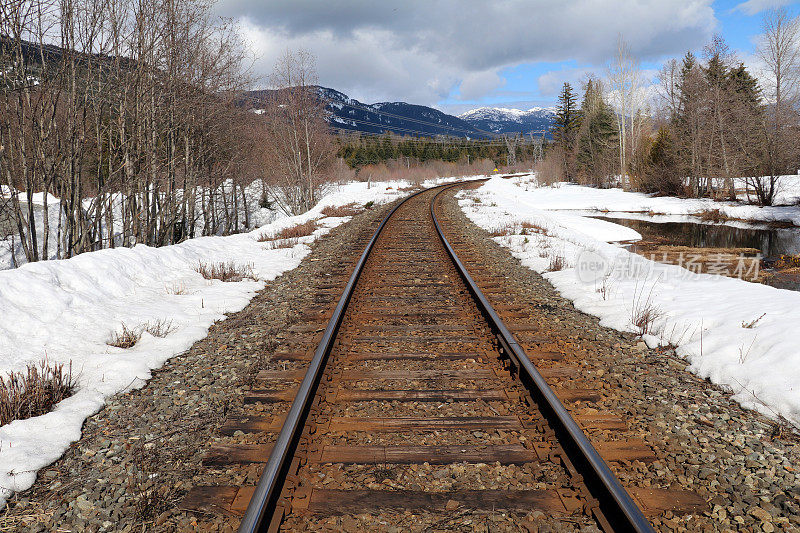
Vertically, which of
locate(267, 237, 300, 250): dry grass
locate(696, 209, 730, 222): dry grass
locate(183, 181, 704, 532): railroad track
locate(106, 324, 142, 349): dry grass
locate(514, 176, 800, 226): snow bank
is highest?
locate(514, 176, 800, 226): snow bank

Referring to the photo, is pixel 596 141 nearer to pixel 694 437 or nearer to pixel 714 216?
pixel 714 216

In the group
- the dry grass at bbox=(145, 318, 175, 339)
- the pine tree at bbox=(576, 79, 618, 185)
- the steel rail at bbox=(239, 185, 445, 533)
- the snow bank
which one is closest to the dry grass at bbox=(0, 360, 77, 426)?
the dry grass at bbox=(145, 318, 175, 339)

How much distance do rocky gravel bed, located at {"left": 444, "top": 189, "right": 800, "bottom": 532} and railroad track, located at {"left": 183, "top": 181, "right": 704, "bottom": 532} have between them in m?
0.14

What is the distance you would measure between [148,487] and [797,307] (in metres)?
7.01

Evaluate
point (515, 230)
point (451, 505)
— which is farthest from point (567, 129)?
point (451, 505)

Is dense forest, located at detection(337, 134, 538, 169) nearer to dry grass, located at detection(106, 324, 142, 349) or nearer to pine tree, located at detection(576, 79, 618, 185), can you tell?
pine tree, located at detection(576, 79, 618, 185)

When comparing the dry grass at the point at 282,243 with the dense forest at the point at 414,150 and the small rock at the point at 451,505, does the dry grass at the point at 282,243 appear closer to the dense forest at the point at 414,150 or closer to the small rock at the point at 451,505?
the small rock at the point at 451,505

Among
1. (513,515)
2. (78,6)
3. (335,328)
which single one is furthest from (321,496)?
(78,6)

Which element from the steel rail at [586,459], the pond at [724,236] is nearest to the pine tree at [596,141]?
the pond at [724,236]

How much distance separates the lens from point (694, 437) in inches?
125

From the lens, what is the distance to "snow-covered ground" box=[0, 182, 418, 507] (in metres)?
3.35

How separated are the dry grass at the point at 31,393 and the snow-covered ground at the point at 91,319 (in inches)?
Answer: 4.6

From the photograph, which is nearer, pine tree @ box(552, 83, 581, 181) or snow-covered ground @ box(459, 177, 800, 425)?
snow-covered ground @ box(459, 177, 800, 425)

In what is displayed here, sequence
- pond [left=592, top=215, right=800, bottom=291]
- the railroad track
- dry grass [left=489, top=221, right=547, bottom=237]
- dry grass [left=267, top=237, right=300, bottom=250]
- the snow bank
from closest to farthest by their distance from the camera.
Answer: the railroad track
pond [left=592, top=215, right=800, bottom=291]
dry grass [left=267, top=237, right=300, bottom=250]
dry grass [left=489, top=221, right=547, bottom=237]
the snow bank
